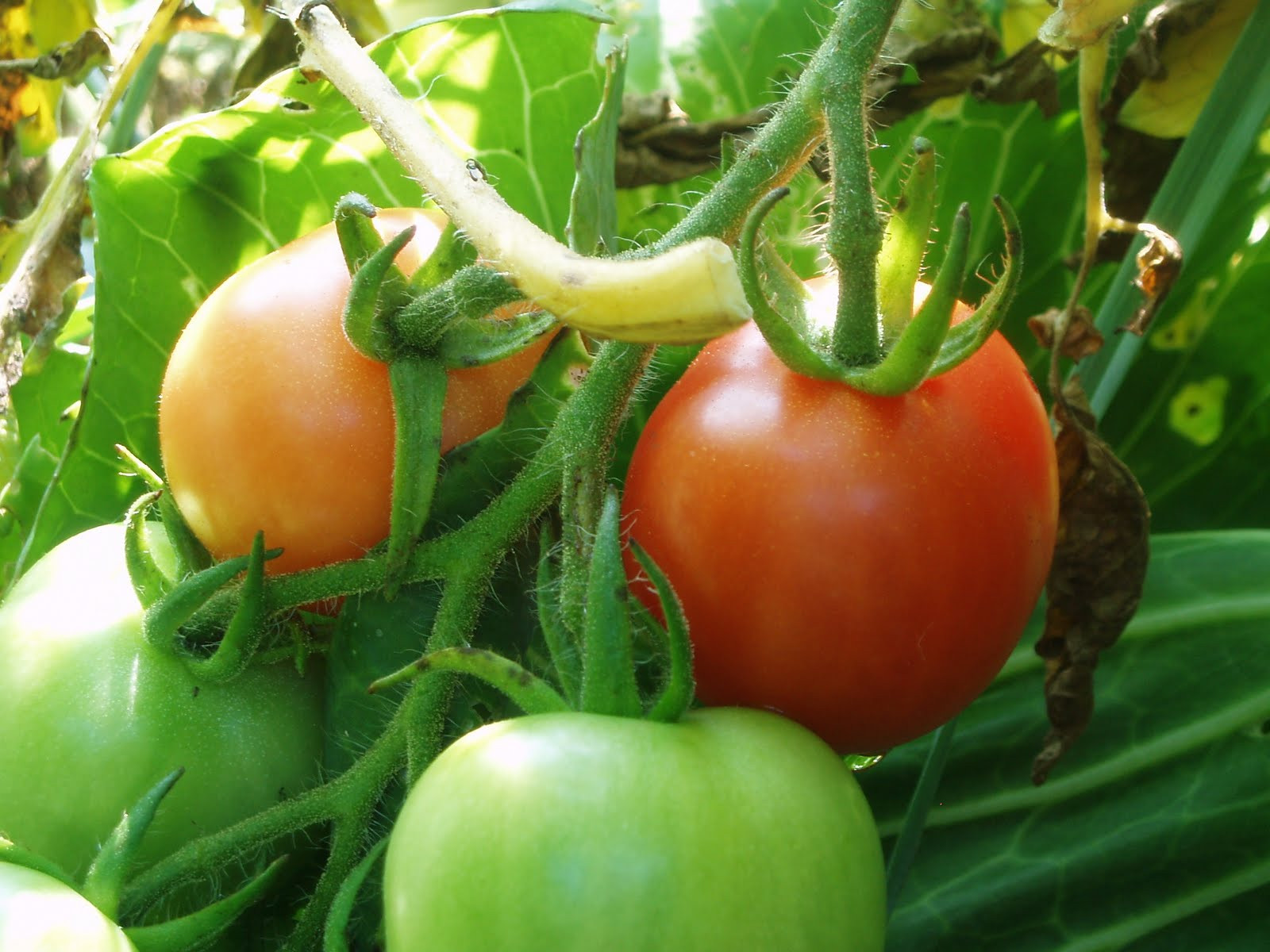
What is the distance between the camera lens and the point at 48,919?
1.45 feet

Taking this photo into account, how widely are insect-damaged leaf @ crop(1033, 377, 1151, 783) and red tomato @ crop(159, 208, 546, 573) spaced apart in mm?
290

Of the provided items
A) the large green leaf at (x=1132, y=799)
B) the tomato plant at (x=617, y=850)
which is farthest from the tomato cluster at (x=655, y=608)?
the large green leaf at (x=1132, y=799)

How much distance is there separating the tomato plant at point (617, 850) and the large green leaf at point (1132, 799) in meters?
0.33

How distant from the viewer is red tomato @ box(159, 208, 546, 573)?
0.53 meters

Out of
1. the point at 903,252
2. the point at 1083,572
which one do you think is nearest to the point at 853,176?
the point at 903,252

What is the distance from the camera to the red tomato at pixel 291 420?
532mm

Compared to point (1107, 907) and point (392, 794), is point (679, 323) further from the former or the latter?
point (1107, 907)

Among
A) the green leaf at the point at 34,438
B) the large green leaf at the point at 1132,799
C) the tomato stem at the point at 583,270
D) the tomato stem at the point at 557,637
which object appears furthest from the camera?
the green leaf at the point at 34,438

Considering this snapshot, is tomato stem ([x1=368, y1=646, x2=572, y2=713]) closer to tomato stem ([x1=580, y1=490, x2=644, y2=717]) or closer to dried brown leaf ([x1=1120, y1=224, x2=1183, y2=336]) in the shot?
tomato stem ([x1=580, y1=490, x2=644, y2=717])

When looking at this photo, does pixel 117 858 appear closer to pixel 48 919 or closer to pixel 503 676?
pixel 48 919

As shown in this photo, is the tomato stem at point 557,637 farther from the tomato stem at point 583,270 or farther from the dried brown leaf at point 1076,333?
the dried brown leaf at point 1076,333

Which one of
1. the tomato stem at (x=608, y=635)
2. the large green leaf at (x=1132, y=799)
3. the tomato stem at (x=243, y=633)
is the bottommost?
the large green leaf at (x=1132, y=799)

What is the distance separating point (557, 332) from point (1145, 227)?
0.30 m

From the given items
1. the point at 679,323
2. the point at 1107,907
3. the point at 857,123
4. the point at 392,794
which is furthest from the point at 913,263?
the point at 1107,907
